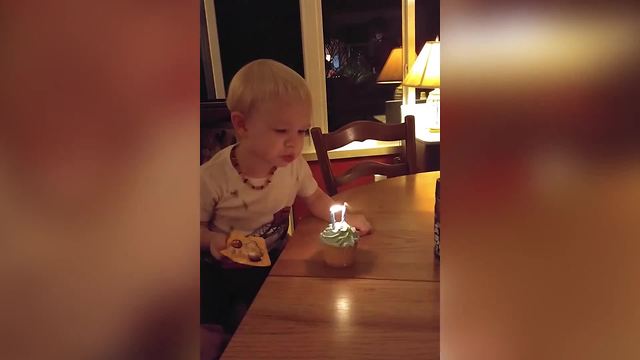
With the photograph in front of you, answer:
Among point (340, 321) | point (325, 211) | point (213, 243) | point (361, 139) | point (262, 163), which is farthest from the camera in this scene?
point (361, 139)

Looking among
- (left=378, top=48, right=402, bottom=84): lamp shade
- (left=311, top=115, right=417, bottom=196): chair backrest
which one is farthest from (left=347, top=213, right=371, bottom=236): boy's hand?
(left=378, top=48, right=402, bottom=84): lamp shade

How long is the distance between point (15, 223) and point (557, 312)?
99mm

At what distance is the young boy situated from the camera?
1082mm

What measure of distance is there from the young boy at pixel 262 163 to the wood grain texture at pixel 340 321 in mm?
374

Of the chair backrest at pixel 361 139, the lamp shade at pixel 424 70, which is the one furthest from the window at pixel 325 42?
the chair backrest at pixel 361 139

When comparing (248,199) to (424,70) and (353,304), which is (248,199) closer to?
(353,304)

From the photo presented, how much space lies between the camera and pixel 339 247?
0.74 metres

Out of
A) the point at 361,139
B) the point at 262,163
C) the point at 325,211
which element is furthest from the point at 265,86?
the point at 361,139

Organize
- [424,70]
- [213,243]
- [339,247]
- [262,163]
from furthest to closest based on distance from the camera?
[424,70], [262,163], [213,243], [339,247]

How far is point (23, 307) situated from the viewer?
3.1 inches

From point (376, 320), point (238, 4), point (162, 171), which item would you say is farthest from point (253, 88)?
point (238, 4)

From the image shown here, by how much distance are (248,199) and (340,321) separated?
64 cm

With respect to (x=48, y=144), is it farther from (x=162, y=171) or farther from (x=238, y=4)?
(x=238, y=4)

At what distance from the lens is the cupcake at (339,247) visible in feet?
2.42
